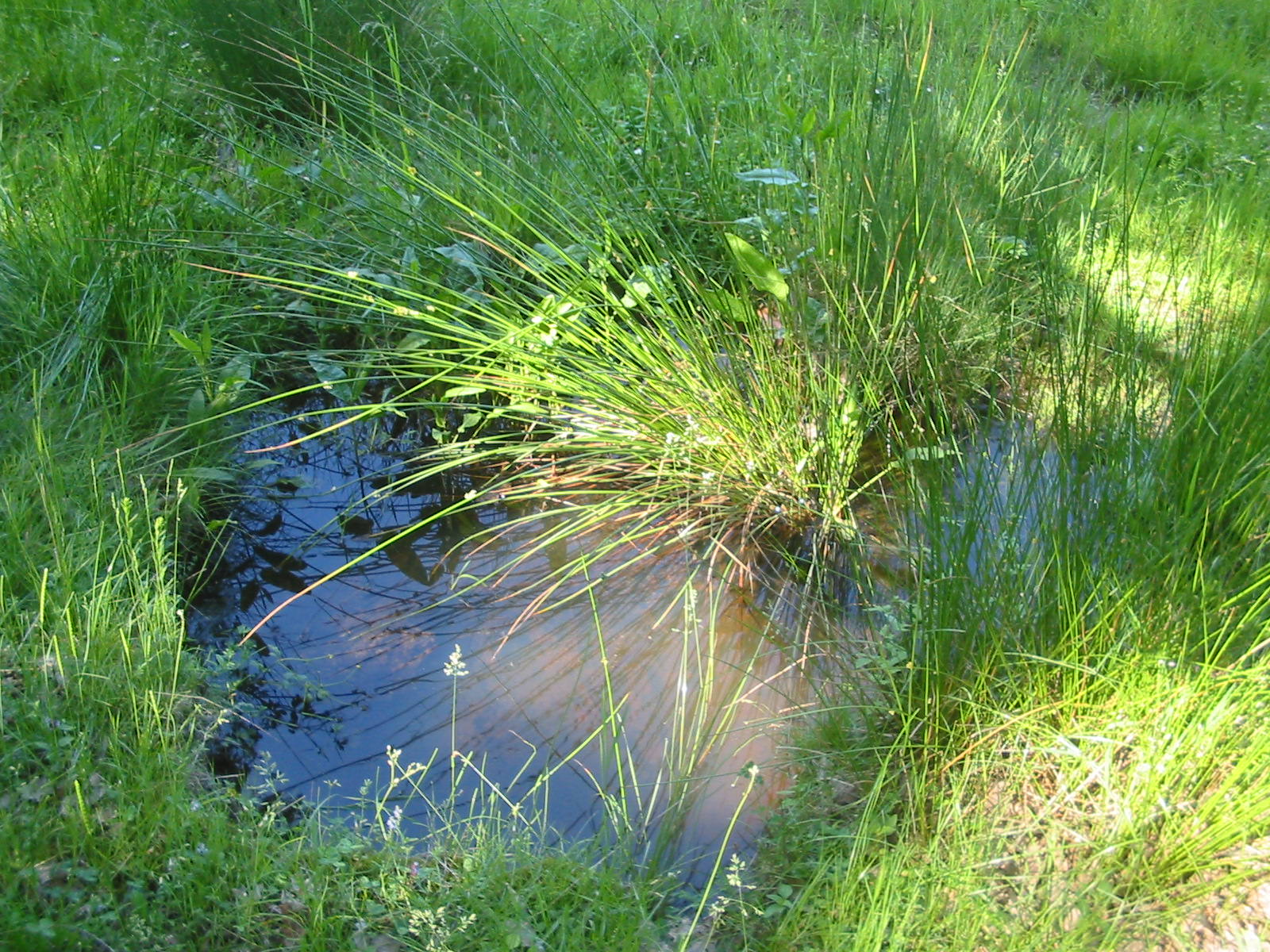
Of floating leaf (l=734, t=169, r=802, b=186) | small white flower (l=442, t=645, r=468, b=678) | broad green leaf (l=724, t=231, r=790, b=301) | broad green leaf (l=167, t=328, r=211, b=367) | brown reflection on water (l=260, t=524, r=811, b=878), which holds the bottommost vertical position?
brown reflection on water (l=260, t=524, r=811, b=878)

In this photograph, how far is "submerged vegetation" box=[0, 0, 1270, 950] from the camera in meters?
1.60

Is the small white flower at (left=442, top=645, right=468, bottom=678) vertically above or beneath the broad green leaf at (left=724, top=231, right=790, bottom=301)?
beneath

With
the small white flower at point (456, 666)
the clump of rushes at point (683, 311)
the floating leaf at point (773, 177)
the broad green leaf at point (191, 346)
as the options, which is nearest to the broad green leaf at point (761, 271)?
the clump of rushes at point (683, 311)

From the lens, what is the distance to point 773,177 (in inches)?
98.3

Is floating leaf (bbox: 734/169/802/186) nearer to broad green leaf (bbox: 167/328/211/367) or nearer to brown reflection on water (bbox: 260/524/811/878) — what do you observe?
brown reflection on water (bbox: 260/524/811/878)

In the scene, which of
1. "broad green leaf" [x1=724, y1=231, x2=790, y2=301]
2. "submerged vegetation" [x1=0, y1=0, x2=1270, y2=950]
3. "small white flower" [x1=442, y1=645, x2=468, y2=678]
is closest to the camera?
"submerged vegetation" [x1=0, y1=0, x2=1270, y2=950]

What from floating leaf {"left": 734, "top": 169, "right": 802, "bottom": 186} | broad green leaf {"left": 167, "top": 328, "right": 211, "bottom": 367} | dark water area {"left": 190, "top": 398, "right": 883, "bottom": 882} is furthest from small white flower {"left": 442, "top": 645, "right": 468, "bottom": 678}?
floating leaf {"left": 734, "top": 169, "right": 802, "bottom": 186}

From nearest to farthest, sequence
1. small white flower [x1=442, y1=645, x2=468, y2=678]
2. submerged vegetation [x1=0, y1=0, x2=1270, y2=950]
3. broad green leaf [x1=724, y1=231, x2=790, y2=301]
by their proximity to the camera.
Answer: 1. submerged vegetation [x1=0, y1=0, x2=1270, y2=950]
2. small white flower [x1=442, y1=645, x2=468, y2=678]
3. broad green leaf [x1=724, y1=231, x2=790, y2=301]

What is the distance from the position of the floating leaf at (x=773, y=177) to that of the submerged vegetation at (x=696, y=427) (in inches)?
3.9

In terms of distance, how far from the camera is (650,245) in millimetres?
2648

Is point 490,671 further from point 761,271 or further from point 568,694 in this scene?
point 761,271

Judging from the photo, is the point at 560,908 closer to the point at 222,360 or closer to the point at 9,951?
the point at 9,951

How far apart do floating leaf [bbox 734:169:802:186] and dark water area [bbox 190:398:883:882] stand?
0.94 m

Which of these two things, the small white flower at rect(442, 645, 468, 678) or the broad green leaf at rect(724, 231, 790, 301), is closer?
the small white flower at rect(442, 645, 468, 678)
